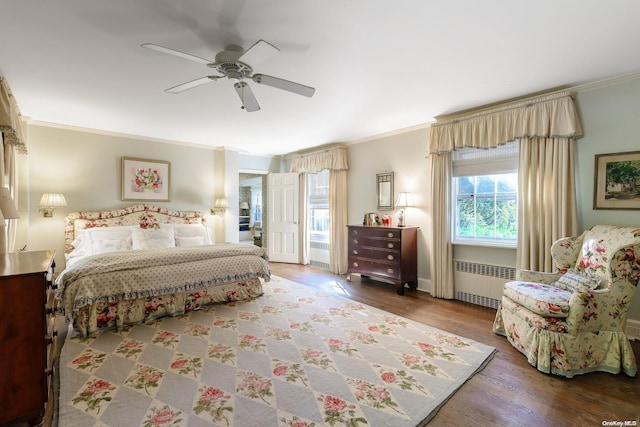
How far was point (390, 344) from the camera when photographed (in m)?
2.58

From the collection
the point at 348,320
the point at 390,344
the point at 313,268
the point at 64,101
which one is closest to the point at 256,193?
the point at 313,268

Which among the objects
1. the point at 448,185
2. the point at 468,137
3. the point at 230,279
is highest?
the point at 468,137

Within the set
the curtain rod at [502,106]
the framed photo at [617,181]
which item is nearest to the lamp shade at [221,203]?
the curtain rod at [502,106]

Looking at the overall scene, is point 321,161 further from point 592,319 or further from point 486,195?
point 592,319

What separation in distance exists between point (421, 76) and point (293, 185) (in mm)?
3928

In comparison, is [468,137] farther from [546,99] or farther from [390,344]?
[390,344]

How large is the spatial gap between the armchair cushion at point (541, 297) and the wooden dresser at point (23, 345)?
3.33 m

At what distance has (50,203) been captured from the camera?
396cm

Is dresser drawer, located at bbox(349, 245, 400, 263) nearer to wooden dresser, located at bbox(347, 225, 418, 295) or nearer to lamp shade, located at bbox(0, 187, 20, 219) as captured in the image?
wooden dresser, located at bbox(347, 225, 418, 295)

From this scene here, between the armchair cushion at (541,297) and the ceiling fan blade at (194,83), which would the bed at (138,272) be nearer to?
the ceiling fan blade at (194,83)

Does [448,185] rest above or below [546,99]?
below

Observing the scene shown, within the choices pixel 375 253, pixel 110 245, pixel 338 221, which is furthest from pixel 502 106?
pixel 110 245

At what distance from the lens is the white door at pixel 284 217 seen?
20.5 feet

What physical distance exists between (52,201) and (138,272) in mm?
2212
